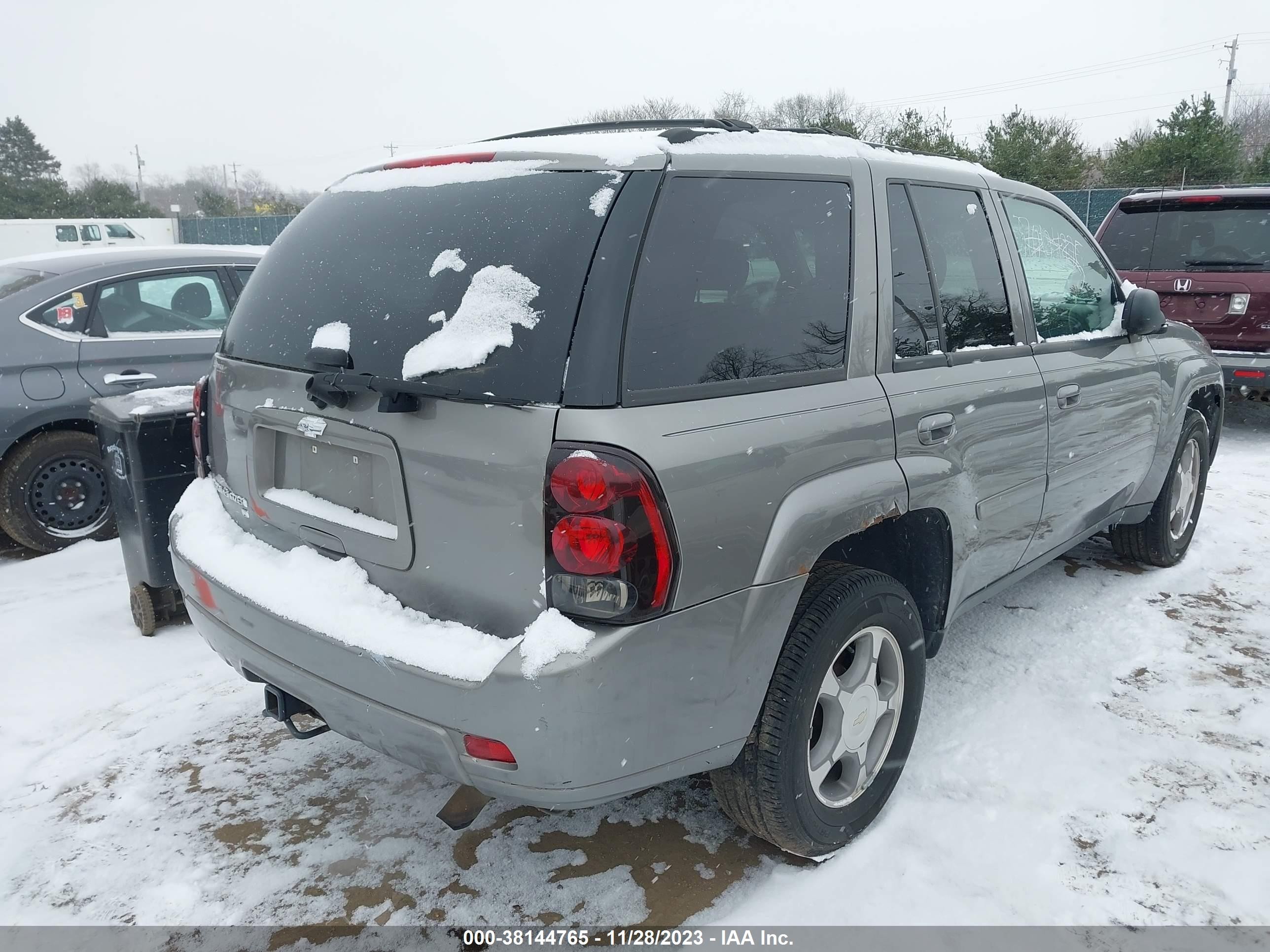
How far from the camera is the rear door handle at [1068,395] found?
11.0ft

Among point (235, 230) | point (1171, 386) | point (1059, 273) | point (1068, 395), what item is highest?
point (235, 230)

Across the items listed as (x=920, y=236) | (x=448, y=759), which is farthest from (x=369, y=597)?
(x=920, y=236)

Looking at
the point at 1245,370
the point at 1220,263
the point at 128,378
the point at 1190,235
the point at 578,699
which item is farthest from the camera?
the point at 1190,235

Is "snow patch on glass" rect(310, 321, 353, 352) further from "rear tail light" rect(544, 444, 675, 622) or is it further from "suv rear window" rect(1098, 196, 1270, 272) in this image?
"suv rear window" rect(1098, 196, 1270, 272)

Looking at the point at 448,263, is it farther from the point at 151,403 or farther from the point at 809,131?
the point at 151,403

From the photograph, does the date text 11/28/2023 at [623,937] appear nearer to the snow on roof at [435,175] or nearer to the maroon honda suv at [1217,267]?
the snow on roof at [435,175]

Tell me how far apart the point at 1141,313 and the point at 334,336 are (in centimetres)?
342

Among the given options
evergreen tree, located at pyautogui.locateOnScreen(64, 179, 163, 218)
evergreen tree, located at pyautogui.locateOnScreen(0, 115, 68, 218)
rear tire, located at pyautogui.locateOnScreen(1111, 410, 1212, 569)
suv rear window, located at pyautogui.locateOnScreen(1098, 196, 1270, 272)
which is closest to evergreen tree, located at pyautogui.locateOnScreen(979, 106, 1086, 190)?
suv rear window, located at pyautogui.locateOnScreen(1098, 196, 1270, 272)

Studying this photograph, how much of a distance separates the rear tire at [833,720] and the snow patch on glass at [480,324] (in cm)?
106

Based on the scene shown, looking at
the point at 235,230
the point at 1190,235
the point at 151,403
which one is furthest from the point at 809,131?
the point at 235,230

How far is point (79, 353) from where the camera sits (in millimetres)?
5234

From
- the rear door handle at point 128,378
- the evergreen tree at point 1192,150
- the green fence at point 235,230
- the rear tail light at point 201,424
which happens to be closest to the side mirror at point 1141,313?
the rear tail light at point 201,424

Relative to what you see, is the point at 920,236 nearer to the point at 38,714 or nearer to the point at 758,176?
the point at 758,176

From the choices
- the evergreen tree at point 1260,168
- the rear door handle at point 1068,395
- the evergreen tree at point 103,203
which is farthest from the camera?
the evergreen tree at point 103,203
